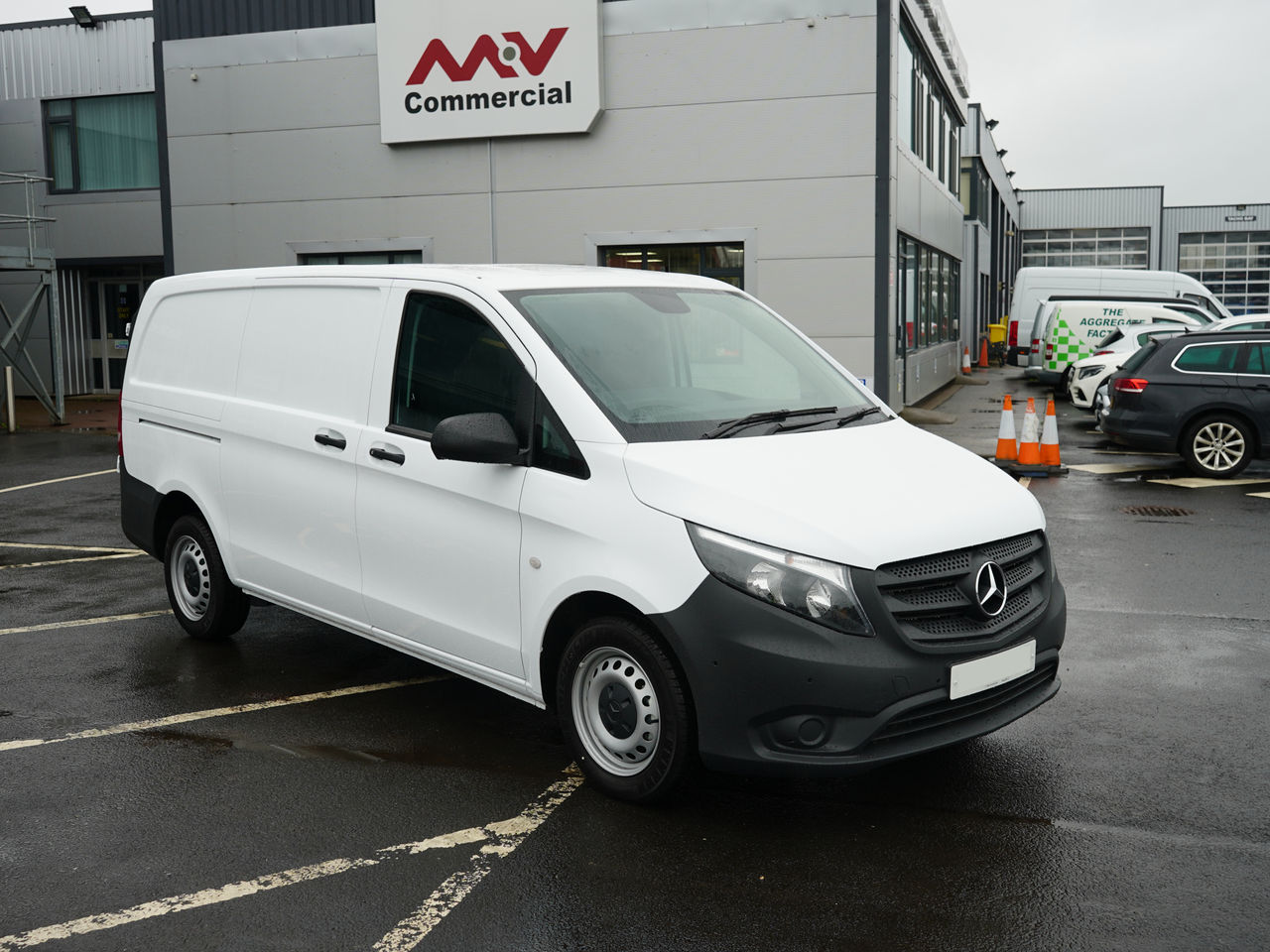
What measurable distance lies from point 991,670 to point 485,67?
15988 millimetres

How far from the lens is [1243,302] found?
7912 centimetres

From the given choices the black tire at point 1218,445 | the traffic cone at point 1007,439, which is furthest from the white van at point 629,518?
the black tire at point 1218,445

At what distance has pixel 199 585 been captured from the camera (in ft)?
22.1

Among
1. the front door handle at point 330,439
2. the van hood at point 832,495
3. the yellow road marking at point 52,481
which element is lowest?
the yellow road marking at point 52,481

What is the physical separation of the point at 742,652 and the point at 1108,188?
7909 cm

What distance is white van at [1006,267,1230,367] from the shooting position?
33156mm

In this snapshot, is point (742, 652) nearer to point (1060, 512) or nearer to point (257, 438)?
point (257, 438)

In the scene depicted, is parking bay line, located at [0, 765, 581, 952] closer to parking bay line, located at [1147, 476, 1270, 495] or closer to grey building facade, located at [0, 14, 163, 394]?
parking bay line, located at [1147, 476, 1270, 495]

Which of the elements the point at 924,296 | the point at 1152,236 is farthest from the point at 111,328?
the point at 1152,236

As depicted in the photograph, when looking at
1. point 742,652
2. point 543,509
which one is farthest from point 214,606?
point 742,652

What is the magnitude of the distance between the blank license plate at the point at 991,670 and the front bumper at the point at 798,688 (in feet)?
0.12

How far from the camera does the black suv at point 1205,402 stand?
13.4 metres

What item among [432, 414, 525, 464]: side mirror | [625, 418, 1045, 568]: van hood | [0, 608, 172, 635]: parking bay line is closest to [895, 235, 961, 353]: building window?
[0, 608, 172, 635]: parking bay line

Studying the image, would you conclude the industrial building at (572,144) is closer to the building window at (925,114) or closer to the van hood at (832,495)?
the building window at (925,114)
